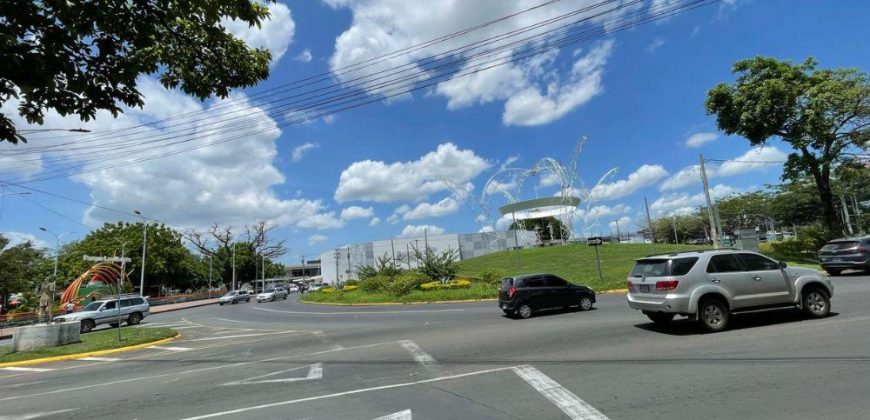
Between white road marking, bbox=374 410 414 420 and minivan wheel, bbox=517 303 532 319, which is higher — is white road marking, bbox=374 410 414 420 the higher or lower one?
the lower one

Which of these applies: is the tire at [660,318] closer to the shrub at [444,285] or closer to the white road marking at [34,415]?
the white road marking at [34,415]

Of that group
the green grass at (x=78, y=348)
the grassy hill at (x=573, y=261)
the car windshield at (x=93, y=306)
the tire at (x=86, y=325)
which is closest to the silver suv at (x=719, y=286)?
the grassy hill at (x=573, y=261)

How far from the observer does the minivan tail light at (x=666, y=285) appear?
9.95 metres

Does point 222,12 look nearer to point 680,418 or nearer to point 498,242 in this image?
point 680,418

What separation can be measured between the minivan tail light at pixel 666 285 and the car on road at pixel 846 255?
18526 mm

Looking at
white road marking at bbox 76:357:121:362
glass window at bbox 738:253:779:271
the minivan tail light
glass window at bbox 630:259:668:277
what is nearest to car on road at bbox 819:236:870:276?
glass window at bbox 738:253:779:271

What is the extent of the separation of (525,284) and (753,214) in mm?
93382

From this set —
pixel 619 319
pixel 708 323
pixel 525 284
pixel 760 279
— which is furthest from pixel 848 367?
pixel 525 284

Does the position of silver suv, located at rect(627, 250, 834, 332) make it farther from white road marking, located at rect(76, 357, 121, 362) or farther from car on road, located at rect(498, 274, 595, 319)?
white road marking, located at rect(76, 357, 121, 362)

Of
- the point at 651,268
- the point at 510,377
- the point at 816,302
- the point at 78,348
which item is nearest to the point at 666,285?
the point at 651,268

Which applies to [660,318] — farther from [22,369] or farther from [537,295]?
[22,369]

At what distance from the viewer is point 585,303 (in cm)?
1711

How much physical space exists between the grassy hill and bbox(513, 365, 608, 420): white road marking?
68.2ft

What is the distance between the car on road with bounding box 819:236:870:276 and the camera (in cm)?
2198
